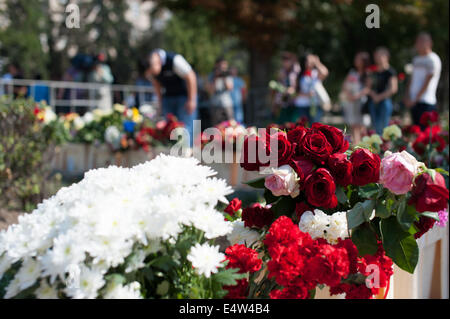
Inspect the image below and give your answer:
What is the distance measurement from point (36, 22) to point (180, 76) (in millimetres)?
18915

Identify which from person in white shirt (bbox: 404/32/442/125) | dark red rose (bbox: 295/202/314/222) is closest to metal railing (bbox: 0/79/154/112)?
person in white shirt (bbox: 404/32/442/125)

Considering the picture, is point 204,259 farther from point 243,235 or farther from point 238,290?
point 243,235

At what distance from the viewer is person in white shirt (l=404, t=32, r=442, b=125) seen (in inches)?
238

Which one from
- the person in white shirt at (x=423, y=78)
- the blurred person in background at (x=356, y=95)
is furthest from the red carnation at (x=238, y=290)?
the blurred person in background at (x=356, y=95)

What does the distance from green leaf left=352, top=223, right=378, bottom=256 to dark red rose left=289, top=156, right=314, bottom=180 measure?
0.68ft

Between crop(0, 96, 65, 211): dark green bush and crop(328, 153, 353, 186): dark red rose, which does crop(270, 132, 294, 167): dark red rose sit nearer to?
crop(328, 153, 353, 186): dark red rose

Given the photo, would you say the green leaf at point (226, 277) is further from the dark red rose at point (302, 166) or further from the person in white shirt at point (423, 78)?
the person in white shirt at point (423, 78)

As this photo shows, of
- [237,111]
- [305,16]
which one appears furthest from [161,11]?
[237,111]

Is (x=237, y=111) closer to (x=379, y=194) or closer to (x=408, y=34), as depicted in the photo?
(x=379, y=194)

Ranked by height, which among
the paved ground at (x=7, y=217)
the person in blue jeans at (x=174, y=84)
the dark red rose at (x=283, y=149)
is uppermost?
the person in blue jeans at (x=174, y=84)

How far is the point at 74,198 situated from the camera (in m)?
1.27

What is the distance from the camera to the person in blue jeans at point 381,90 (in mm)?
7648

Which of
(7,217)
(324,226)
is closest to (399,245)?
(324,226)

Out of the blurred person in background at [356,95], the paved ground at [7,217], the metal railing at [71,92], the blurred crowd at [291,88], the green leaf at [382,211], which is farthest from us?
the metal railing at [71,92]
